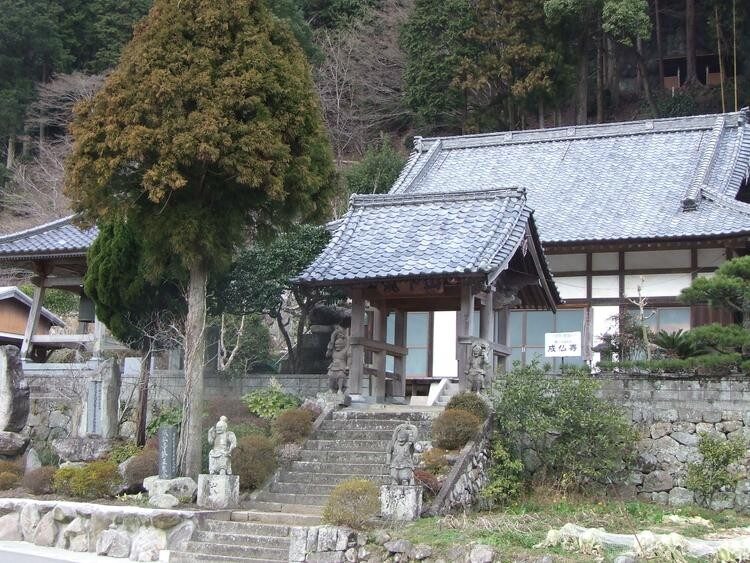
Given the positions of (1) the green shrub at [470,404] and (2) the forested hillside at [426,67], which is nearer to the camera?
(1) the green shrub at [470,404]

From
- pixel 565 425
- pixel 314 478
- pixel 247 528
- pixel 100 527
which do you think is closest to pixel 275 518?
pixel 247 528

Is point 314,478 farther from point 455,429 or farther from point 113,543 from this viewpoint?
point 113,543

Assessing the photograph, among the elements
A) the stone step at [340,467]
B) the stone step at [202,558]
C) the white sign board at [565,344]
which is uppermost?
the white sign board at [565,344]

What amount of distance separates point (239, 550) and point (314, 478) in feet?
8.17

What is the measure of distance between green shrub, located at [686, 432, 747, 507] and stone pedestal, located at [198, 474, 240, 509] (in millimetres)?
7302

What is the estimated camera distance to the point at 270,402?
19047 millimetres

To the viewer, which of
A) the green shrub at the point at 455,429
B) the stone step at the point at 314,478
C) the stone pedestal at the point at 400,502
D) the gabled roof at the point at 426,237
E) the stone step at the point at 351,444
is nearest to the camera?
the stone pedestal at the point at 400,502

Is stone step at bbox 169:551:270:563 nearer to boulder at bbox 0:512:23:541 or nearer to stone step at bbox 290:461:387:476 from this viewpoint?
stone step at bbox 290:461:387:476

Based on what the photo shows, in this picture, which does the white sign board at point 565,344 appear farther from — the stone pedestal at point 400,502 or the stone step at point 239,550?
the stone step at point 239,550

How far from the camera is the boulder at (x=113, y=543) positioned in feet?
45.7

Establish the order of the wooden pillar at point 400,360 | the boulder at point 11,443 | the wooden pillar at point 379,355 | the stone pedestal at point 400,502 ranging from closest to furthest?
the stone pedestal at point 400,502 < the boulder at point 11,443 < the wooden pillar at point 379,355 < the wooden pillar at point 400,360

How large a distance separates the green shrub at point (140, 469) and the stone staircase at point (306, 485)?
2024 mm

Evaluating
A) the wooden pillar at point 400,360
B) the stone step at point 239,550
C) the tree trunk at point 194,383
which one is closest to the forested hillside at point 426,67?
the wooden pillar at point 400,360

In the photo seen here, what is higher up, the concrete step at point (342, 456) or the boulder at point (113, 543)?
the concrete step at point (342, 456)
